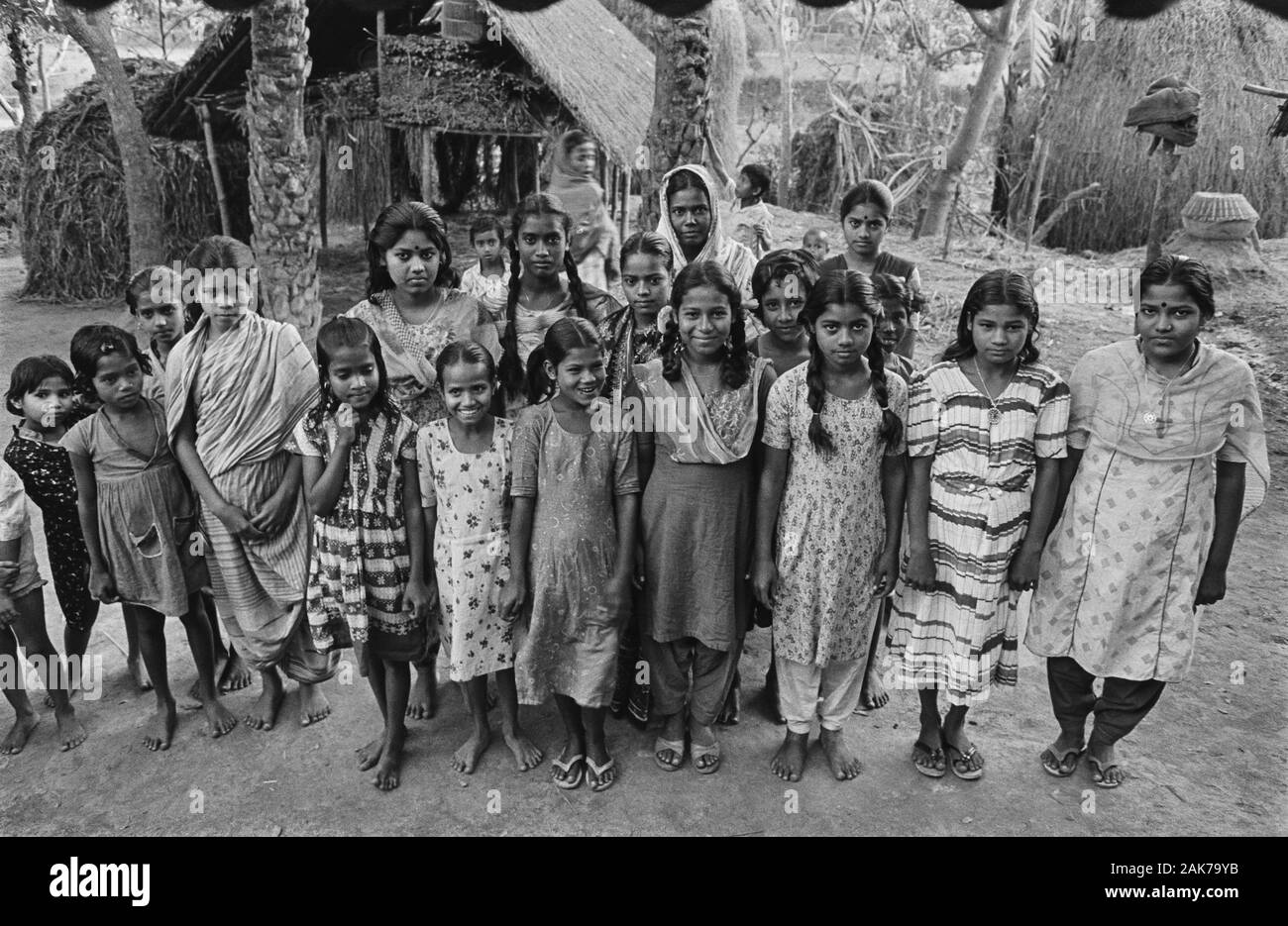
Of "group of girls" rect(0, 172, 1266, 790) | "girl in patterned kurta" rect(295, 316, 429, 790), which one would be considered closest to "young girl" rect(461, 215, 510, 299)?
"group of girls" rect(0, 172, 1266, 790)

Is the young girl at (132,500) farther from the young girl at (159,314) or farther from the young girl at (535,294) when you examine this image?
the young girl at (535,294)

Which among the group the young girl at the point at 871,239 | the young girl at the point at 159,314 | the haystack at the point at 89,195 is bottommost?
the young girl at the point at 159,314

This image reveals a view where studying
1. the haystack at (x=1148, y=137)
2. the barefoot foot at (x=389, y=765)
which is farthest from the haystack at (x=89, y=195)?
the haystack at (x=1148, y=137)

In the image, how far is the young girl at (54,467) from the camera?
Result: 2762 millimetres

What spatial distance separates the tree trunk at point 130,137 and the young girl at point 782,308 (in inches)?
327

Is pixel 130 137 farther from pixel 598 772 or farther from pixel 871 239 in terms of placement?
pixel 598 772

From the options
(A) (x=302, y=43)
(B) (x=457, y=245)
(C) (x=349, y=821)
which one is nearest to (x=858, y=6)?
(B) (x=457, y=245)

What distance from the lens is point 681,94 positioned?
187 inches

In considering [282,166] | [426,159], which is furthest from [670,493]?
[426,159]

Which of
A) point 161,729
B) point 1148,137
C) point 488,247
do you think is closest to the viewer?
point 161,729

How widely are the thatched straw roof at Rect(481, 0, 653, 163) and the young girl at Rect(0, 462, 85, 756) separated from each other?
591 cm

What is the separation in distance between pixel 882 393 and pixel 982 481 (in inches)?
16.1

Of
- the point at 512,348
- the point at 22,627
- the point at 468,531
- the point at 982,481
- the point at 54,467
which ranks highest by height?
the point at 512,348

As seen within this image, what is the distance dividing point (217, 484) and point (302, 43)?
13.9 feet
